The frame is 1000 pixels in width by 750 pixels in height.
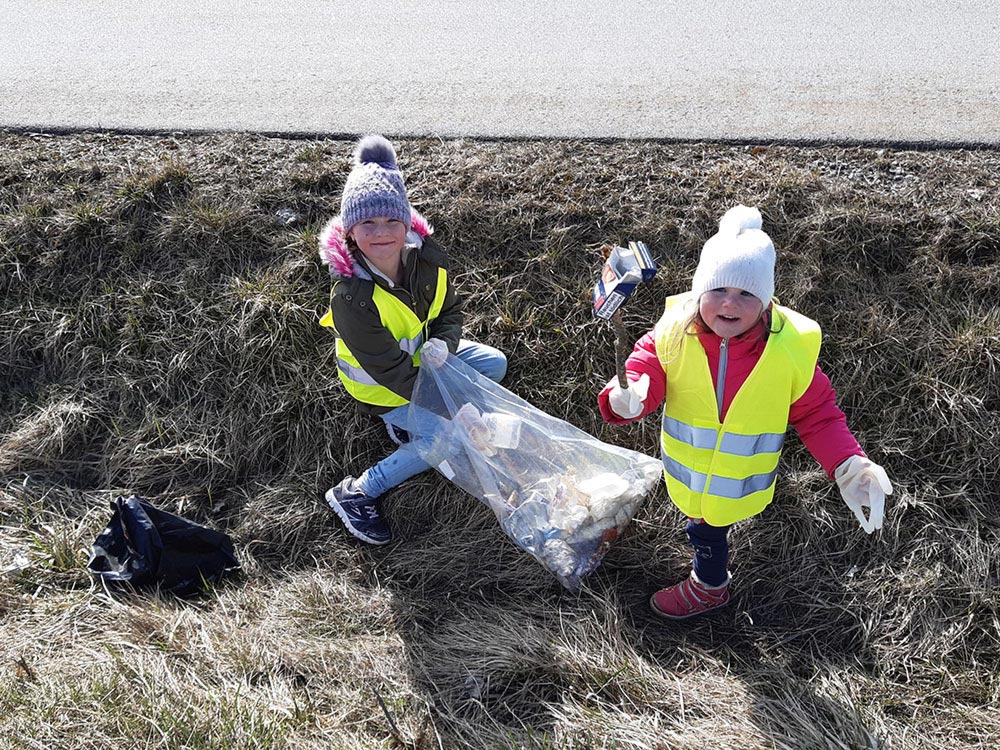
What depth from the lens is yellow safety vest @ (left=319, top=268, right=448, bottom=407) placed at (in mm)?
2982

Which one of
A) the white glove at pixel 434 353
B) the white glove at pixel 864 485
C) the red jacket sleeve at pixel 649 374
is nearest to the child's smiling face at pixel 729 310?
the red jacket sleeve at pixel 649 374

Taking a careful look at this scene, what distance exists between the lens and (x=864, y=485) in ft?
8.45

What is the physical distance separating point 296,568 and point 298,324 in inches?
43.3

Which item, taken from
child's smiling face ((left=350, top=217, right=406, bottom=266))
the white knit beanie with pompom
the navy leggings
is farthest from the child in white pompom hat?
child's smiling face ((left=350, top=217, right=406, bottom=266))

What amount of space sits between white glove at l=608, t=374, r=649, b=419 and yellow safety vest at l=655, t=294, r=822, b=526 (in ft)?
0.39

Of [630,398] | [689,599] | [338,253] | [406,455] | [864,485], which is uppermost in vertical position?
[338,253]

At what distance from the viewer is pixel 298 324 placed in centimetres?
387

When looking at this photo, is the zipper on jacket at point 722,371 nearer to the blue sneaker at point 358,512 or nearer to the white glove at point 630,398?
the white glove at point 630,398

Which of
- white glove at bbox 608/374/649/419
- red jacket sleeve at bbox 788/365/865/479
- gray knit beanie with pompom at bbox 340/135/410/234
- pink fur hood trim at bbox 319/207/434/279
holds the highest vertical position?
gray knit beanie with pompom at bbox 340/135/410/234

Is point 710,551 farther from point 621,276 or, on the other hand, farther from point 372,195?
point 372,195

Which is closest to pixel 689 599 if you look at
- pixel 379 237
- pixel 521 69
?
pixel 379 237

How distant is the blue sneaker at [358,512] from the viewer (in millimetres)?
3445

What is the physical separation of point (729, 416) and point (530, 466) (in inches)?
35.2

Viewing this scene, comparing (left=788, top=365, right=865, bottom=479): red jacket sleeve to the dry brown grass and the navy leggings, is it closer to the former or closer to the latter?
the navy leggings
